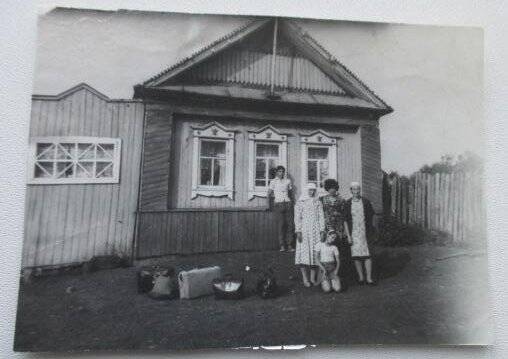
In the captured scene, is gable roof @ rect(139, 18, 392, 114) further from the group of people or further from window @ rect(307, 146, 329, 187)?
the group of people

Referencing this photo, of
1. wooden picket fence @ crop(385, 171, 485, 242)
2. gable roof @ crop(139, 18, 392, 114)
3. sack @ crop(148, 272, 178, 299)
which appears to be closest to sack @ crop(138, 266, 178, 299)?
sack @ crop(148, 272, 178, 299)

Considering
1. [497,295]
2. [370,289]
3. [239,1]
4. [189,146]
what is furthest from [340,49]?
[497,295]

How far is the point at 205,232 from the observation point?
234cm

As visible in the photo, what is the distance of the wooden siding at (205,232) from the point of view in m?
2.29

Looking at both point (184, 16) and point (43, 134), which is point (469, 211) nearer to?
point (184, 16)

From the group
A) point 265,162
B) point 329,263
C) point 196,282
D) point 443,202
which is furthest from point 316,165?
point 196,282

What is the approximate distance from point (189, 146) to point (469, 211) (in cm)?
183

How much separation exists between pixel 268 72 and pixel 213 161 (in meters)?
0.71

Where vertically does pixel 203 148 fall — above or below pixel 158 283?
above

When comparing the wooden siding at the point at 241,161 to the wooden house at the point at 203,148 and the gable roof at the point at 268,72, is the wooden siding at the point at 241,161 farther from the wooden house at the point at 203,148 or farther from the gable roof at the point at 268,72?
the gable roof at the point at 268,72

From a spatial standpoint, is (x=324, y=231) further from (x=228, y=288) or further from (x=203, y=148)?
(x=203, y=148)

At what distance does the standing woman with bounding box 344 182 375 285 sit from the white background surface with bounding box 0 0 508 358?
464 millimetres

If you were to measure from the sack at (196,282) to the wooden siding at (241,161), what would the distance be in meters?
0.38

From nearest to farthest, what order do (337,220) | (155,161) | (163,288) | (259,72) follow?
(163,288) < (155,161) < (337,220) < (259,72)
